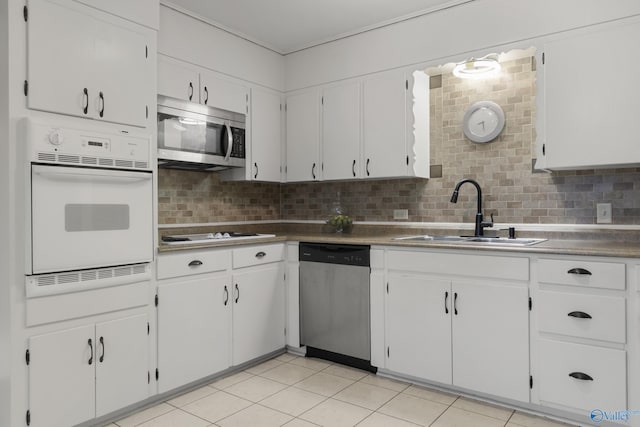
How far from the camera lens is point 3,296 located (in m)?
2.00

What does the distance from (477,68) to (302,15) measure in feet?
4.21

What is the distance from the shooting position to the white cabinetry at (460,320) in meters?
2.39

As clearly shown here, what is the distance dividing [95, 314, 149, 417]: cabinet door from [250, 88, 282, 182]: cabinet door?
5.07ft

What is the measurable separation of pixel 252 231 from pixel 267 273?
760mm

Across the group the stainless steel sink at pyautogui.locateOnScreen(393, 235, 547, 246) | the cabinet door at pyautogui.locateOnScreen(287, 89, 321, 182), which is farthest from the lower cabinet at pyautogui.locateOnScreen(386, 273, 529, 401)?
the cabinet door at pyautogui.locateOnScreen(287, 89, 321, 182)

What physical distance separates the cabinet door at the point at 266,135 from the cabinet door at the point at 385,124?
32.5 inches

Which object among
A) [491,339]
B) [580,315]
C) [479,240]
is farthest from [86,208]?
[580,315]

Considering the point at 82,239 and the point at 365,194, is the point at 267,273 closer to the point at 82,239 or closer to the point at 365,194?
the point at 365,194

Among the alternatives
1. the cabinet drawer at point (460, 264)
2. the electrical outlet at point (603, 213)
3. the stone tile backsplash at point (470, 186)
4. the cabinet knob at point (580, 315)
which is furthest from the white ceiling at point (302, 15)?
the cabinet knob at point (580, 315)

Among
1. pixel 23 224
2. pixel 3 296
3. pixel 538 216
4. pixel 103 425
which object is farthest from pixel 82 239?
pixel 538 216

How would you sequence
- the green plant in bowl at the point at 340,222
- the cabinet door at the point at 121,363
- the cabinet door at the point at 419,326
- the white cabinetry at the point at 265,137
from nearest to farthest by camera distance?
the cabinet door at the point at 121,363 → the cabinet door at the point at 419,326 → the white cabinetry at the point at 265,137 → the green plant in bowl at the point at 340,222

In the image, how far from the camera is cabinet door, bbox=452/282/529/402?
2375 millimetres

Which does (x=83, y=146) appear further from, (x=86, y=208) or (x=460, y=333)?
(x=460, y=333)

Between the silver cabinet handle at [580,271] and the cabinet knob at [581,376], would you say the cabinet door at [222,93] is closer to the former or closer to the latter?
the silver cabinet handle at [580,271]
